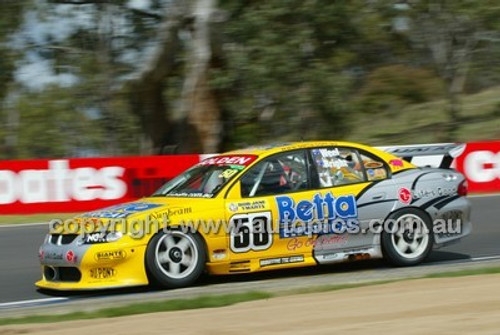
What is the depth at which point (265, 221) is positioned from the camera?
8.77m

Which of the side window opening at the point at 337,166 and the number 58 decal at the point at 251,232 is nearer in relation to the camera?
the number 58 decal at the point at 251,232

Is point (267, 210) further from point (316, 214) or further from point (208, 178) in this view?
point (208, 178)

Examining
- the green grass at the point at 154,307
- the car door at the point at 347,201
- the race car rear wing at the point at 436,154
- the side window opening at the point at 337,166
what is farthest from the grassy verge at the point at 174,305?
the race car rear wing at the point at 436,154

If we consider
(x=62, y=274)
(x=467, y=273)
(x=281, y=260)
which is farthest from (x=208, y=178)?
(x=467, y=273)

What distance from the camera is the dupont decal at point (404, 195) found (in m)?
9.40

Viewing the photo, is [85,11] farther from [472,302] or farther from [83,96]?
[472,302]

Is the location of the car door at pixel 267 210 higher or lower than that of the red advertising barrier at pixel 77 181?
lower

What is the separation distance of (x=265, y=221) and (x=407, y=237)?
1714 mm

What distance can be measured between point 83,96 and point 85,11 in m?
2.97

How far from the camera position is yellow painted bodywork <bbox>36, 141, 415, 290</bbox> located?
820 centimetres

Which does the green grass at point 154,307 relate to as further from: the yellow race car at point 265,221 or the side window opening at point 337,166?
the side window opening at point 337,166

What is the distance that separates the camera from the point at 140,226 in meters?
8.30

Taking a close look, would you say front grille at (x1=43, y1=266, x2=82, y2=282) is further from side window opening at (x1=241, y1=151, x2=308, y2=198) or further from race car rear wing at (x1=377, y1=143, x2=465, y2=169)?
race car rear wing at (x1=377, y1=143, x2=465, y2=169)


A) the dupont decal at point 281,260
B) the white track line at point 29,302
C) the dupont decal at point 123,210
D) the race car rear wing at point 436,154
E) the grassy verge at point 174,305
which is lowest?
the grassy verge at point 174,305
